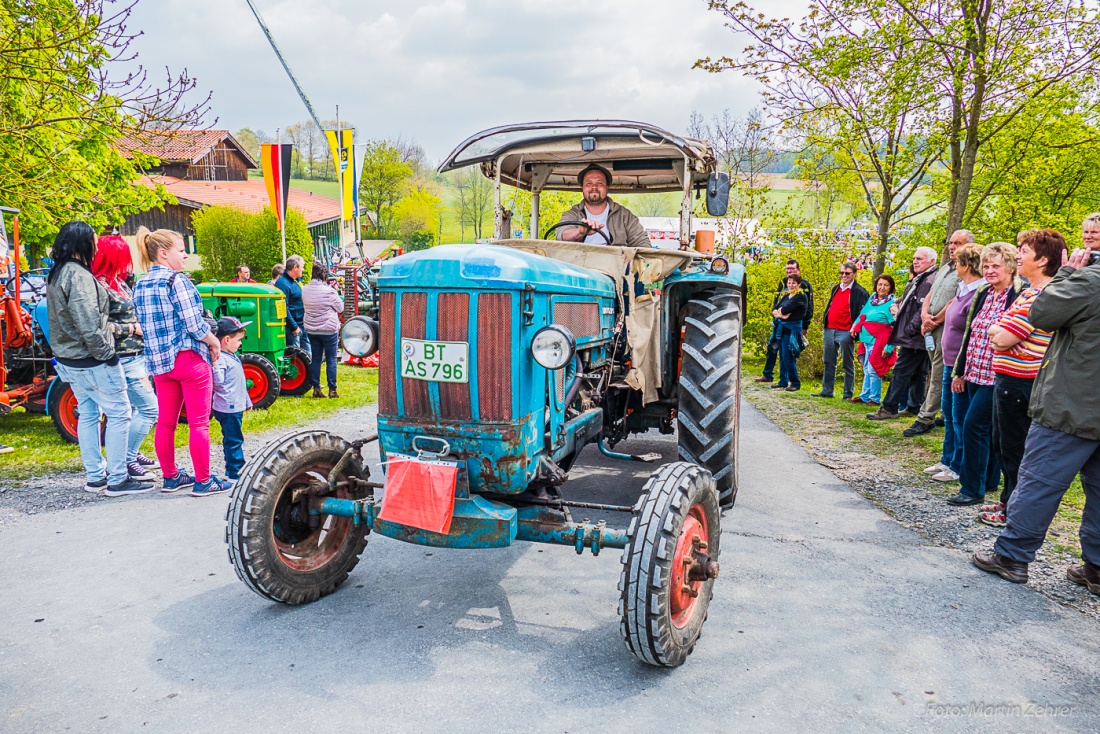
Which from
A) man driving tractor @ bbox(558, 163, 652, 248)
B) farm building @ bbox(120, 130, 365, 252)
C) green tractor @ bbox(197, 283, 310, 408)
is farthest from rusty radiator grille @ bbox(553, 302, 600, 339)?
farm building @ bbox(120, 130, 365, 252)

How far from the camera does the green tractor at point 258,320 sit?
24.2 ft

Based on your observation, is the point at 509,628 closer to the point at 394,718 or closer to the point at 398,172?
the point at 394,718

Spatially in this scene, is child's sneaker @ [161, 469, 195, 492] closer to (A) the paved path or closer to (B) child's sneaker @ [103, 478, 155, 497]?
(B) child's sneaker @ [103, 478, 155, 497]

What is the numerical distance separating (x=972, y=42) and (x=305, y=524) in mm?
8438

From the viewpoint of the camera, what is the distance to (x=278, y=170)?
13070 mm

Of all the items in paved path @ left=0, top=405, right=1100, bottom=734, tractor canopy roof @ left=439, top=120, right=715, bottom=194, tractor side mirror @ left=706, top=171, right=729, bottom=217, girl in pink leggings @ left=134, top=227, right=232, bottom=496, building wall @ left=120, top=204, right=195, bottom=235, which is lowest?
paved path @ left=0, top=405, right=1100, bottom=734

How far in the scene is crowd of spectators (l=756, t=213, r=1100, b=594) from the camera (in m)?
3.33

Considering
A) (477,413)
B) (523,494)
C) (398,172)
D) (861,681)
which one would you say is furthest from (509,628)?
(398,172)

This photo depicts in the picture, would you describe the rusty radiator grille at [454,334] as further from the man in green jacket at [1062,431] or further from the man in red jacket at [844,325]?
the man in red jacket at [844,325]

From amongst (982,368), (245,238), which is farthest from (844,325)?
(245,238)

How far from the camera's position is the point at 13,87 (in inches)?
273

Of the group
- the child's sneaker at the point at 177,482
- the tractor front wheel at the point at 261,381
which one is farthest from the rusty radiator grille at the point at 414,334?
the tractor front wheel at the point at 261,381

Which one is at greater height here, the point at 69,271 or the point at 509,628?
the point at 69,271

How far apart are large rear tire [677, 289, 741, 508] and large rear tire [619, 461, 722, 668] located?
110cm
